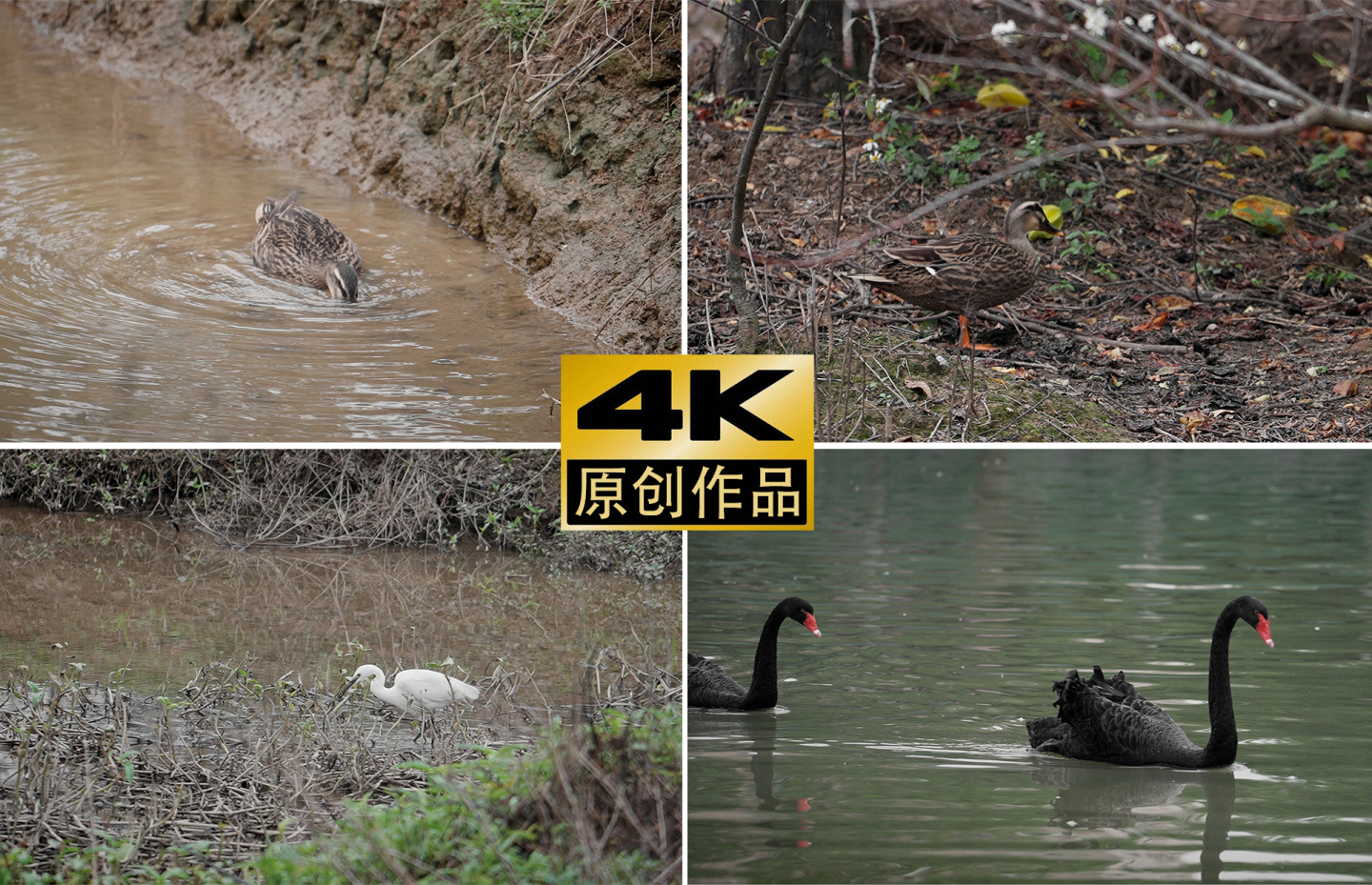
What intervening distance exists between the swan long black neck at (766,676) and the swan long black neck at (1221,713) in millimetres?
1941

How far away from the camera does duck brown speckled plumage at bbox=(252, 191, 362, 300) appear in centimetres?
621

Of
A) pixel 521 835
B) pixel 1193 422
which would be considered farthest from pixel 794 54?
pixel 521 835

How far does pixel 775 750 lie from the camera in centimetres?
520

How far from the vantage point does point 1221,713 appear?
5.25 m

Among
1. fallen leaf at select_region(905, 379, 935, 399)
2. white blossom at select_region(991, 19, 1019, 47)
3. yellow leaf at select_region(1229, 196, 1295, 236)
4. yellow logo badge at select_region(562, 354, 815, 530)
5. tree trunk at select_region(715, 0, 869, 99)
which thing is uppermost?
tree trunk at select_region(715, 0, 869, 99)

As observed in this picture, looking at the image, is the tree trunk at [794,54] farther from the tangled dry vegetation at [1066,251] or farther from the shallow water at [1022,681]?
the shallow water at [1022,681]

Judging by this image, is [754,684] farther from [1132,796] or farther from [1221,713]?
[1221,713]

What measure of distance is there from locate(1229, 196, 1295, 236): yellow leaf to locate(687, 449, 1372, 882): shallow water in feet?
7.96

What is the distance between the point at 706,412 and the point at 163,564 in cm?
562

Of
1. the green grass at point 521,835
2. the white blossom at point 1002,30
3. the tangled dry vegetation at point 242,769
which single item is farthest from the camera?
the tangled dry vegetation at point 242,769

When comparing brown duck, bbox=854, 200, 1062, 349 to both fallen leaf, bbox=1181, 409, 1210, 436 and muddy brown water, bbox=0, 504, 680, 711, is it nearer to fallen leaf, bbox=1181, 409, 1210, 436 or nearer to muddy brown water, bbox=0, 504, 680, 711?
fallen leaf, bbox=1181, 409, 1210, 436

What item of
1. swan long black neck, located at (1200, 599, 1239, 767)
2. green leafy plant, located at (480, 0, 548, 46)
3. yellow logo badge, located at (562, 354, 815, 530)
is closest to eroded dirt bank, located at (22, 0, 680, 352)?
green leafy plant, located at (480, 0, 548, 46)

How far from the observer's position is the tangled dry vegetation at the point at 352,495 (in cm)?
769

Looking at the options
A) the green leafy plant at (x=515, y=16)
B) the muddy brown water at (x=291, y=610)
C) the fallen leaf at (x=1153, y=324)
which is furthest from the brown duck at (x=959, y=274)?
the green leafy plant at (x=515, y=16)
